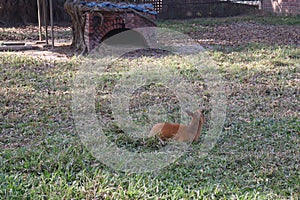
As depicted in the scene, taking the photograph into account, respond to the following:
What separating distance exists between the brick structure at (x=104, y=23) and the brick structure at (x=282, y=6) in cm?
687

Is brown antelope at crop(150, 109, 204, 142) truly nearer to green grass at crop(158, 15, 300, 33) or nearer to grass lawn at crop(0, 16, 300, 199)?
grass lawn at crop(0, 16, 300, 199)

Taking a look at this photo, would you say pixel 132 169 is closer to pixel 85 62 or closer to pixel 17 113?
pixel 17 113

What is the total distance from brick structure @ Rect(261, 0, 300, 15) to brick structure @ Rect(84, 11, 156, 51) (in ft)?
22.5

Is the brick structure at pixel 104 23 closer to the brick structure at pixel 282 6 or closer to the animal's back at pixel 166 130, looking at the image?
the animal's back at pixel 166 130

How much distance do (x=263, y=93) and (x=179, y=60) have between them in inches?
76.3

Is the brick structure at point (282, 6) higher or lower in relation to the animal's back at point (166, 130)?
higher

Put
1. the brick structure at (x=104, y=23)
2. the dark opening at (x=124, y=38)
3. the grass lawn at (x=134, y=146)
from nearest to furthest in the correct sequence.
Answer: the grass lawn at (x=134, y=146)
the brick structure at (x=104, y=23)
the dark opening at (x=124, y=38)

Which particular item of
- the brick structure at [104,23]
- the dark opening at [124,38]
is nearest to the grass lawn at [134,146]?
the brick structure at [104,23]

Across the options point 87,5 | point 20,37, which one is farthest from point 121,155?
point 20,37

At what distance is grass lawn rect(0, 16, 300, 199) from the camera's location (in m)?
3.11

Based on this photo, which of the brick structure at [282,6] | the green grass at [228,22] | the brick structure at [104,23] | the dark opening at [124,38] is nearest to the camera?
the brick structure at [104,23]

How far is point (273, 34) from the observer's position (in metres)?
9.78

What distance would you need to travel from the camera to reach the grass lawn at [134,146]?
123 inches

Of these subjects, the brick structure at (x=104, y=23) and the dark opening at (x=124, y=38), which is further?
the dark opening at (x=124, y=38)
